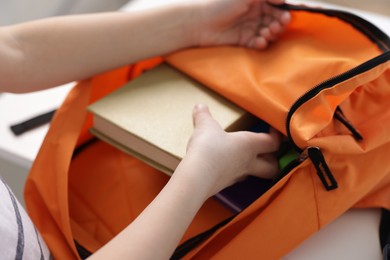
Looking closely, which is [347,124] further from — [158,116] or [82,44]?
[82,44]

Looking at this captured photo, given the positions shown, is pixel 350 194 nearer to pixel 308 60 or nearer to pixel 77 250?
pixel 308 60

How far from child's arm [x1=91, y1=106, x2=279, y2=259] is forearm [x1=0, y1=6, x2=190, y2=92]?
0.15 meters

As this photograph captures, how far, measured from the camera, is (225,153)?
1.50 ft

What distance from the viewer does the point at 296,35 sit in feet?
1.97

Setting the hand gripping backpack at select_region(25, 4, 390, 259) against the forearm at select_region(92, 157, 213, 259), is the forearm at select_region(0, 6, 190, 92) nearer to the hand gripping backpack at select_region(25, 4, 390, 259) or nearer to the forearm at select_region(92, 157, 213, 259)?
the hand gripping backpack at select_region(25, 4, 390, 259)

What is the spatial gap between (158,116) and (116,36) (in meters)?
0.14

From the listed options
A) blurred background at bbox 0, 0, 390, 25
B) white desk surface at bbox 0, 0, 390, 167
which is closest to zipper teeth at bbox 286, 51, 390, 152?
white desk surface at bbox 0, 0, 390, 167

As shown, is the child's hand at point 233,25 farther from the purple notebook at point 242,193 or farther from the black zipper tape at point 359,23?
the purple notebook at point 242,193

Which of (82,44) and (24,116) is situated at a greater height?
(82,44)

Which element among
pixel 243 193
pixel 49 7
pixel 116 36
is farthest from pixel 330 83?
pixel 49 7

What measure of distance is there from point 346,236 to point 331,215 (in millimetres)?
41

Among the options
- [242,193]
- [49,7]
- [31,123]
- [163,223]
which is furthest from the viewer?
[49,7]

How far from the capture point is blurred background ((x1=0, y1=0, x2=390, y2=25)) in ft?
3.13

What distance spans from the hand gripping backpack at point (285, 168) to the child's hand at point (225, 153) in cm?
3
